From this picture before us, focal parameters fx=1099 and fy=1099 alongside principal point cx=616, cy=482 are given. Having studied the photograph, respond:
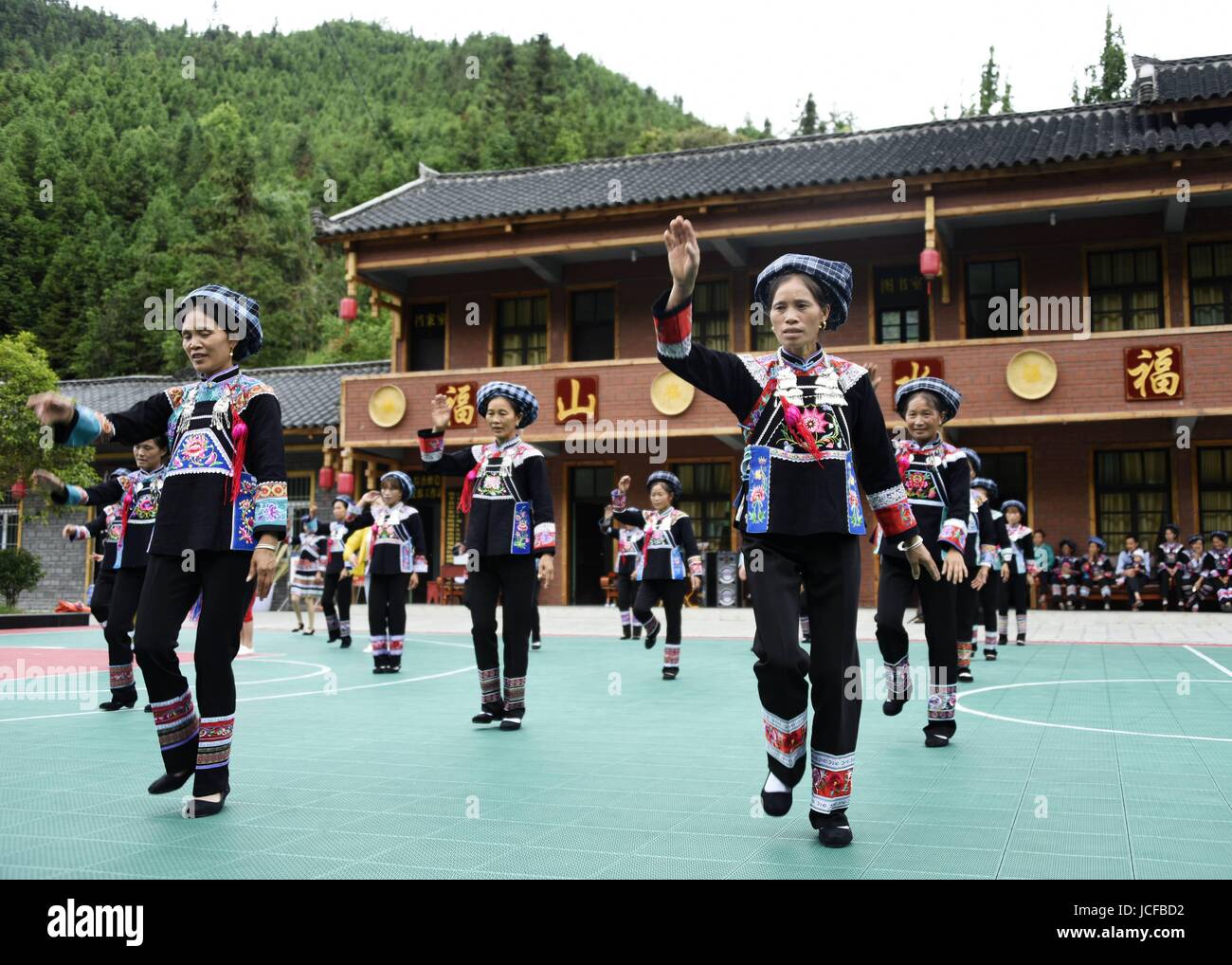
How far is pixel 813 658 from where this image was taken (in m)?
4.25

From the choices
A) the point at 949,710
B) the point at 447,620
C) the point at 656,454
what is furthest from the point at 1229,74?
the point at 949,710

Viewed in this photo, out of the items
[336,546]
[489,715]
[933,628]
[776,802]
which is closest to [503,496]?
[489,715]

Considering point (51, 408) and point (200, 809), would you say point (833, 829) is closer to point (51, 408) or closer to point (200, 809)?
point (200, 809)

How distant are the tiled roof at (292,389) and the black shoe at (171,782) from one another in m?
20.7

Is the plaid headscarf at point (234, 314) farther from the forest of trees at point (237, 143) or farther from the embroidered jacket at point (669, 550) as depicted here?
the forest of trees at point (237, 143)

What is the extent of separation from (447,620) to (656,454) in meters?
6.48

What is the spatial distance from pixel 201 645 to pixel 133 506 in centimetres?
340

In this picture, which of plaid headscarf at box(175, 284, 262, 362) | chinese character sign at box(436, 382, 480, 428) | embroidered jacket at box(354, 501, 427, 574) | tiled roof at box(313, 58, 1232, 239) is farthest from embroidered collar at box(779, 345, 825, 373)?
chinese character sign at box(436, 382, 480, 428)

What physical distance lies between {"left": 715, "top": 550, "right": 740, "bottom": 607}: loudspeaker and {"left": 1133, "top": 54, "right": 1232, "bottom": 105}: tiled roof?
11.6 meters

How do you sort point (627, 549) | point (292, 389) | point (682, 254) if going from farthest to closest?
point (292, 389) → point (627, 549) → point (682, 254)

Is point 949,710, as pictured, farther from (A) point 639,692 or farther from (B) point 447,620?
(B) point 447,620

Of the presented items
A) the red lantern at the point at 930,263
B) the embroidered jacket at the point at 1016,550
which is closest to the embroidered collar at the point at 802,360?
the embroidered jacket at the point at 1016,550

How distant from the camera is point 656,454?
23.2m

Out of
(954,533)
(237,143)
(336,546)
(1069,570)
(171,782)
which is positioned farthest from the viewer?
(237,143)
